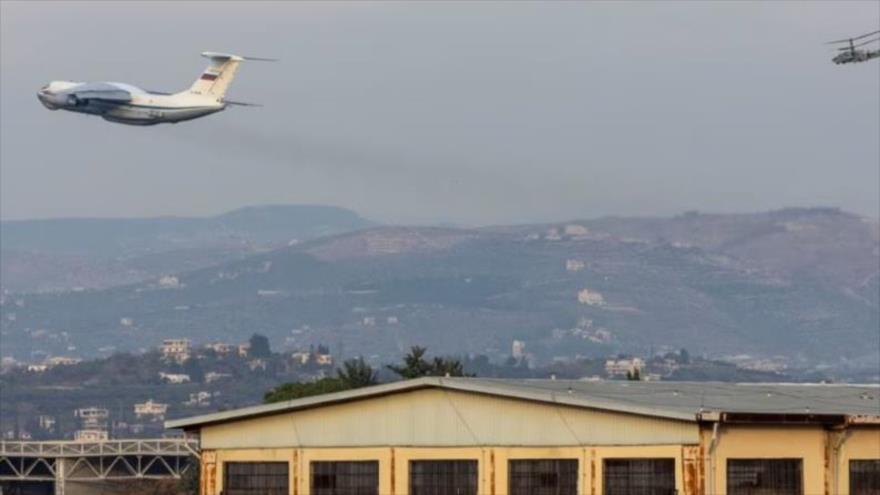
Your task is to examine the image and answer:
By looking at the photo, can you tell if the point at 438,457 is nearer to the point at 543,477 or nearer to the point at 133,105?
the point at 543,477

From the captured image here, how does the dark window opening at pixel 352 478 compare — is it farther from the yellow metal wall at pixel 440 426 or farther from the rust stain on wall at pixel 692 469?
the rust stain on wall at pixel 692 469

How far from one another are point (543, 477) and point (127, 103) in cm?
10618

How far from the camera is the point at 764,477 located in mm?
65312

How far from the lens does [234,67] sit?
189125 millimetres

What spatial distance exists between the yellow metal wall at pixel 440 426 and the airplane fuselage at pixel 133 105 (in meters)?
99.8

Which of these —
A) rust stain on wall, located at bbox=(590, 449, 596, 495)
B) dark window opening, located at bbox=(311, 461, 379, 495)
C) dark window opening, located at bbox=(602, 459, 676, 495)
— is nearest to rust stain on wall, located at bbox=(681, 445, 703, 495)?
dark window opening, located at bbox=(602, 459, 676, 495)

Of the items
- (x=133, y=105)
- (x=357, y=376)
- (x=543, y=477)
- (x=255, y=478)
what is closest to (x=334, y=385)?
(x=357, y=376)

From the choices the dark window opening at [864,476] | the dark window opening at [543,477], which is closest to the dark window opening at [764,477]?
the dark window opening at [864,476]

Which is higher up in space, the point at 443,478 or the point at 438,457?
the point at 438,457

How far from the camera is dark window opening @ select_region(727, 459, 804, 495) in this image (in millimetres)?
64562

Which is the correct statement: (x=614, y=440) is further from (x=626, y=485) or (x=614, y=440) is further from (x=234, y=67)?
(x=234, y=67)

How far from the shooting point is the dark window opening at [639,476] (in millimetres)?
64188

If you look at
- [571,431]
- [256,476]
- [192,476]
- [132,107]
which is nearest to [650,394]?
[571,431]

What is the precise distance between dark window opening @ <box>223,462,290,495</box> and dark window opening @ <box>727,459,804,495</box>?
36.0 ft
